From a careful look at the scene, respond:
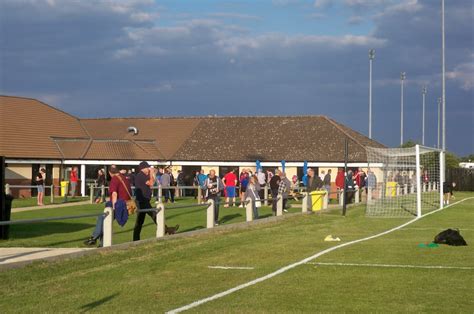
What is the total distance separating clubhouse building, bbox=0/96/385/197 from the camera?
55.2 metres

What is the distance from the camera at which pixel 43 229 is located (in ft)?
74.1

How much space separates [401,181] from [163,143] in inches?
1195

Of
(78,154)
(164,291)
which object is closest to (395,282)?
(164,291)

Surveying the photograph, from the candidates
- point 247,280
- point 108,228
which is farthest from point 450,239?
point 108,228

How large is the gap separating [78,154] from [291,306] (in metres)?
48.7

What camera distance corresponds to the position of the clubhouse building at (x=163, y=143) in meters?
55.2

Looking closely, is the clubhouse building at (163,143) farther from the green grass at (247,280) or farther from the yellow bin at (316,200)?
the green grass at (247,280)

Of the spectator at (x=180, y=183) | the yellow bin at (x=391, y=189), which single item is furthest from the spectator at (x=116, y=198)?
the yellow bin at (x=391, y=189)

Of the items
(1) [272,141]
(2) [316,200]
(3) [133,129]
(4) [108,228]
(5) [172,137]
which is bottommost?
(4) [108,228]

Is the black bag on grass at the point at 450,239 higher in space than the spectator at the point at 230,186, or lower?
lower

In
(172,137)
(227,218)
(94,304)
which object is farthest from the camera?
(172,137)

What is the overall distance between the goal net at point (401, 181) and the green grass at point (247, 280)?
14.9 meters

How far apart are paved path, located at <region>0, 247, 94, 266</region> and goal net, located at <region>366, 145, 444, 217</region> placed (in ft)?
56.8

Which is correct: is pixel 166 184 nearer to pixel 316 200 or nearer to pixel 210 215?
pixel 316 200
